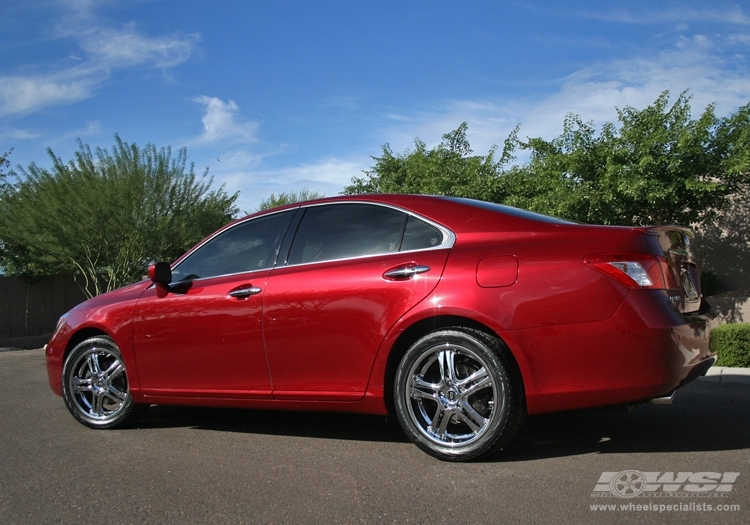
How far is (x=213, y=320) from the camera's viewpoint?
4.81 m

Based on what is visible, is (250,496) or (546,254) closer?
(250,496)

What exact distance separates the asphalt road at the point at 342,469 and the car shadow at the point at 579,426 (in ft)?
0.05

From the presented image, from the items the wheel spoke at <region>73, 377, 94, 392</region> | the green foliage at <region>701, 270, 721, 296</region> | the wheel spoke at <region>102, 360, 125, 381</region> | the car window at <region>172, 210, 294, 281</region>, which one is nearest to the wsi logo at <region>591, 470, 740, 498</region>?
the car window at <region>172, 210, 294, 281</region>

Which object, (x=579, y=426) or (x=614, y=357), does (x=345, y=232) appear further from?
(x=579, y=426)

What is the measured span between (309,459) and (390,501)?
3.09 ft

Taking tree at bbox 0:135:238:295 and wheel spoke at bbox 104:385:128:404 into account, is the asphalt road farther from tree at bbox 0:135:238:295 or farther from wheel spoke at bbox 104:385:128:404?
tree at bbox 0:135:238:295

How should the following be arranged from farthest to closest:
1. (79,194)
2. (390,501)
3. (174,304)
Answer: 1. (79,194)
2. (174,304)
3. (390,501)

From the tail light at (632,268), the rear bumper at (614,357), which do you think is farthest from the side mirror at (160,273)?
the tail light at (632,268)

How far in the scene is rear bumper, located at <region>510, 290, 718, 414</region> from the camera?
3.61 meters

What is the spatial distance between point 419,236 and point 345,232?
570 mm

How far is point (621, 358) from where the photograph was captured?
362 centimetres

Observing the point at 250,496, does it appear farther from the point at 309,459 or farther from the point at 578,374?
the point at 578,374

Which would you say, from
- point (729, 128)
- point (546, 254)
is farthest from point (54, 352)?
point (729, 128)

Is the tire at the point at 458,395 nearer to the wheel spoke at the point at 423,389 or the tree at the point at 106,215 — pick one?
the wheel spoke at the point at 423,389
